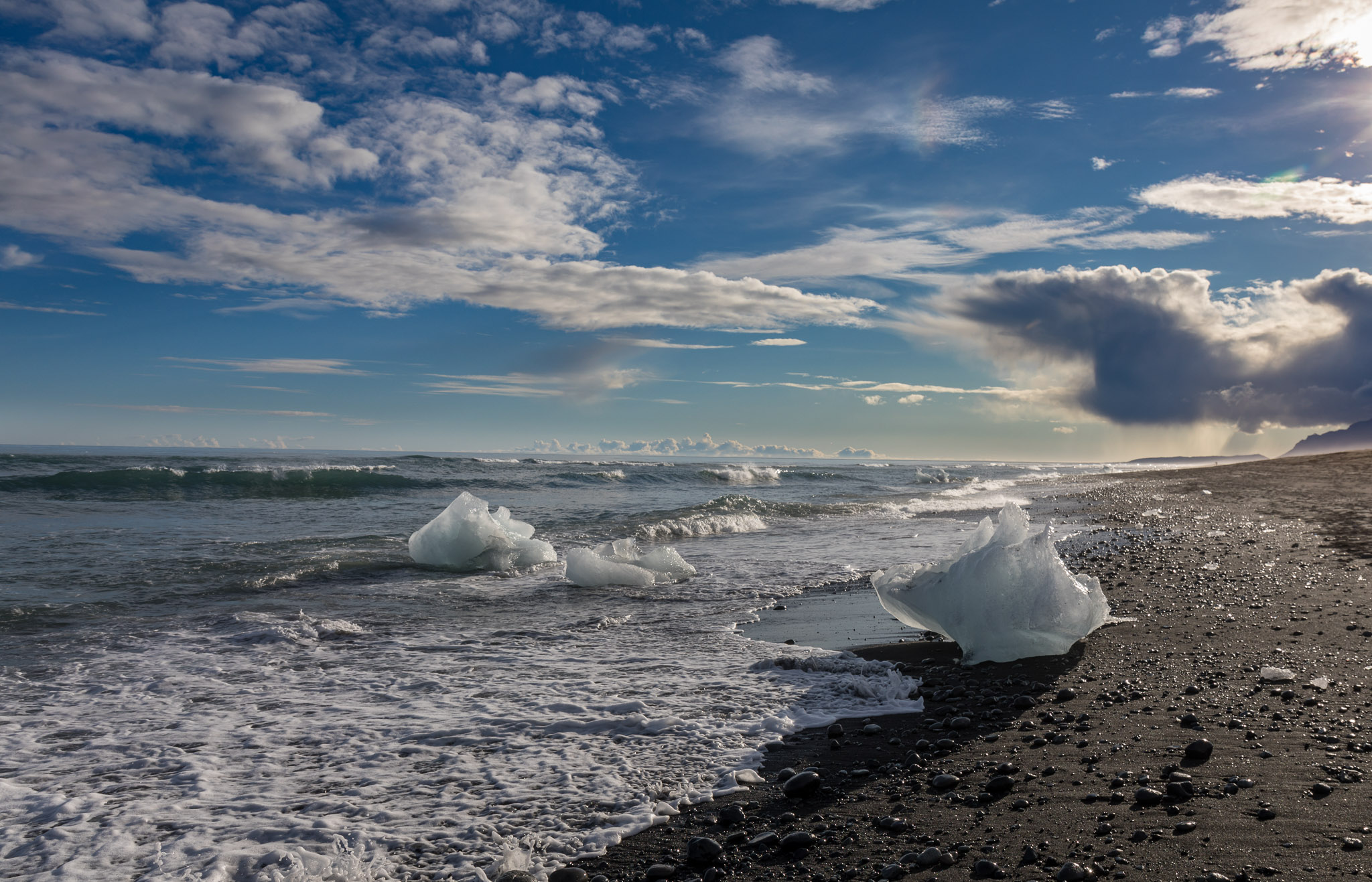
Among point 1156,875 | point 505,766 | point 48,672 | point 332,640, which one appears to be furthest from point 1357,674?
point 48,672

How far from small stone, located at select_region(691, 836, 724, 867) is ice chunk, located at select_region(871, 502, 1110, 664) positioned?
337 cm

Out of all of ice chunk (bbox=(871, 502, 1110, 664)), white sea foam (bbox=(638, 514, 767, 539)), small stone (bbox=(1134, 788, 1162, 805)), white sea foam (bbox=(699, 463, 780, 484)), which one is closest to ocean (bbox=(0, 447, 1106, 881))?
ice chunk (bbox=(871, 502, 1110, 664))

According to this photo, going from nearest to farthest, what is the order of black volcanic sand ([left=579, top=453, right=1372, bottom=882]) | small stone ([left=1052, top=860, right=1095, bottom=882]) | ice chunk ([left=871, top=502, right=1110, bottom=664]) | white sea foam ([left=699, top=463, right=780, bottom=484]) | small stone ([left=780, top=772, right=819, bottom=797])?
1. small stone ([left=1052, top=860, right=1095, bottom=882])
2. black volcanic sand ([left=579, top=453, right=1372, bottom=882])
3. small stone ([left=780, top=772, right=819, bottom=797])
4. ice chunk ([left=871, top=502, right=1110, bottom=664])
5. white sea foam ([left=699, top=463, right=780, bottom=484])

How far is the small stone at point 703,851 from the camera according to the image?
2.92 m

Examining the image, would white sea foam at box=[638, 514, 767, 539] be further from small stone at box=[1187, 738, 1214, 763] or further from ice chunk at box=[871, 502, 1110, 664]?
small stone at box=[1187, 738, 1214, 763]

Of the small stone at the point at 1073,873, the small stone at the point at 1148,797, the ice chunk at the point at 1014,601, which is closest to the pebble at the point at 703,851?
the small stone at the point at 1073,873

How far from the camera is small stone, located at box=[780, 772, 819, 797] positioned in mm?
3459

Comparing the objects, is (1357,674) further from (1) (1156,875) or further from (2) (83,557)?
(2) (83,557)

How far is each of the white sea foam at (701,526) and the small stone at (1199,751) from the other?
454 inches

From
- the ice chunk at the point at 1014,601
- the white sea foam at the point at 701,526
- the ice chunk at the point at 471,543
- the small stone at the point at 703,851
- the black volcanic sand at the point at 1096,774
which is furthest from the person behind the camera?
the white sea foam at the point at 701,526

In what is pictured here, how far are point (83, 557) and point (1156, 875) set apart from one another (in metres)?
13.1

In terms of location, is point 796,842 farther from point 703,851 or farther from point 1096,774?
point 1096,774

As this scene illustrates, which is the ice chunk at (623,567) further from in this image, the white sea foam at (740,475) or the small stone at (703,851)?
the white sea foam at (740,475)

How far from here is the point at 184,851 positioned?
121 inches
